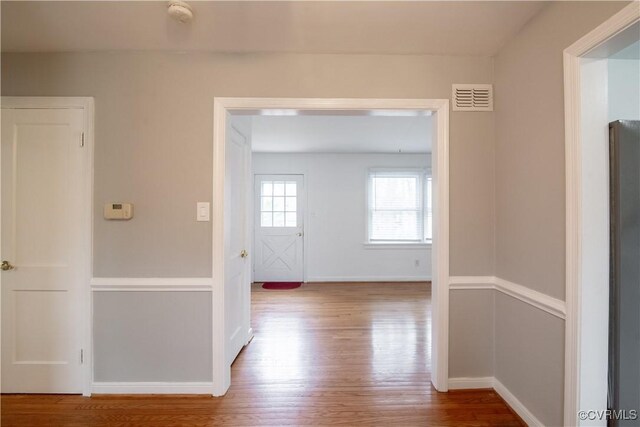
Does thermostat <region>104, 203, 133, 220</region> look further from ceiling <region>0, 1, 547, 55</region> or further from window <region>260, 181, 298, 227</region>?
window <region>260, 181, 298, 227</region>

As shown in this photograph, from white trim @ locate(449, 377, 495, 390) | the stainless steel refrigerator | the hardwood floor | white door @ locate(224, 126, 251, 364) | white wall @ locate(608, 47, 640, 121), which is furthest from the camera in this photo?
white door @ locate(224, 126, 251, 364)

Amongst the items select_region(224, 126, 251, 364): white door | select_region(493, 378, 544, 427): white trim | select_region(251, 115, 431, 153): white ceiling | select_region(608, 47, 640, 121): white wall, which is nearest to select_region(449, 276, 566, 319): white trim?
select_region(493, 378, 544, 427): white trim

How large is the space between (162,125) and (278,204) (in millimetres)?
3571

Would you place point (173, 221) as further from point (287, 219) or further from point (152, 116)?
point (287, 219)

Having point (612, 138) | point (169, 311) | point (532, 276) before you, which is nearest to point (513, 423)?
point (532, 276)

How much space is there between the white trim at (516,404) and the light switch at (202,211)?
238 centimetres

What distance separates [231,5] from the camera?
1.58 metres

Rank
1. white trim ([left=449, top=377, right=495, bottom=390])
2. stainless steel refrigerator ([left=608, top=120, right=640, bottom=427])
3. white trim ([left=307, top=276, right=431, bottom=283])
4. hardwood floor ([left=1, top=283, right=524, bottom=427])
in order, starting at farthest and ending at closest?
white trim ([left=307, top=276, right=431, bottom=283])
white trim ([left=449, top=377, right=495, bottom=390])
hardwood floor ([left=1, top=283, right=524, bottom=427])
stainless steel refrigerator ([left=608, top=120, right=640, bottom=427])

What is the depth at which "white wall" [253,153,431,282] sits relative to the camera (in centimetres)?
547

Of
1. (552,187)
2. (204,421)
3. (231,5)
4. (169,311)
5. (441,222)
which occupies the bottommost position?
(204,421)

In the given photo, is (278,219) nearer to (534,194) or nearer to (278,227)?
(278,227)

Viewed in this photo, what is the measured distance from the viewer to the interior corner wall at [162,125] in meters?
1.99

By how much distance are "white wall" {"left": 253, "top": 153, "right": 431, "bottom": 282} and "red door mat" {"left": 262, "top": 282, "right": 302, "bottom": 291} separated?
14.2 inches

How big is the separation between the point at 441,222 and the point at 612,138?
0.96m
